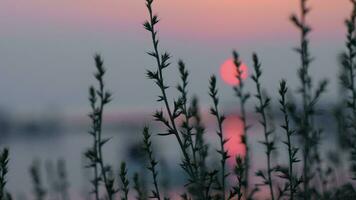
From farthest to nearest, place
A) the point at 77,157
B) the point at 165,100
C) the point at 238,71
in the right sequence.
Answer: the point at 77,157 → the point at 238,71 → the point at 165,100

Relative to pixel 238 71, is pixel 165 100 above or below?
below

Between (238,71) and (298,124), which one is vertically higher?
(238,71)

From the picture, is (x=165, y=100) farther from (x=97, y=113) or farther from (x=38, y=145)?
(x=38, y=145)

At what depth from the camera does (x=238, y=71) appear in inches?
297

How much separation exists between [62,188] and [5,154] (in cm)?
563

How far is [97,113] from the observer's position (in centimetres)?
646

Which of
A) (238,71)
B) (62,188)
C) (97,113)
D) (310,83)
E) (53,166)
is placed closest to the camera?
(97,113)

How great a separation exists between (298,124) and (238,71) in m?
0.78

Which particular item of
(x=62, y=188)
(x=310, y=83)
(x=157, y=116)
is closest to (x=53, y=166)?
(x=62, y=188)

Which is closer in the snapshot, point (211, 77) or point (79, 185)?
point (211, 77)

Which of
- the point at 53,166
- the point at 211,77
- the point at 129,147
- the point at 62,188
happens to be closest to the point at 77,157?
the point at 129,147

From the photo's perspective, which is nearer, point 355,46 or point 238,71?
point 355,46

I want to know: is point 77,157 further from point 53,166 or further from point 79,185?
point 53,166

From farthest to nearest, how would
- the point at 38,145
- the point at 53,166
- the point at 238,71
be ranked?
→ the point at 38,145 < the point at 53,166 < the point at 238,71
